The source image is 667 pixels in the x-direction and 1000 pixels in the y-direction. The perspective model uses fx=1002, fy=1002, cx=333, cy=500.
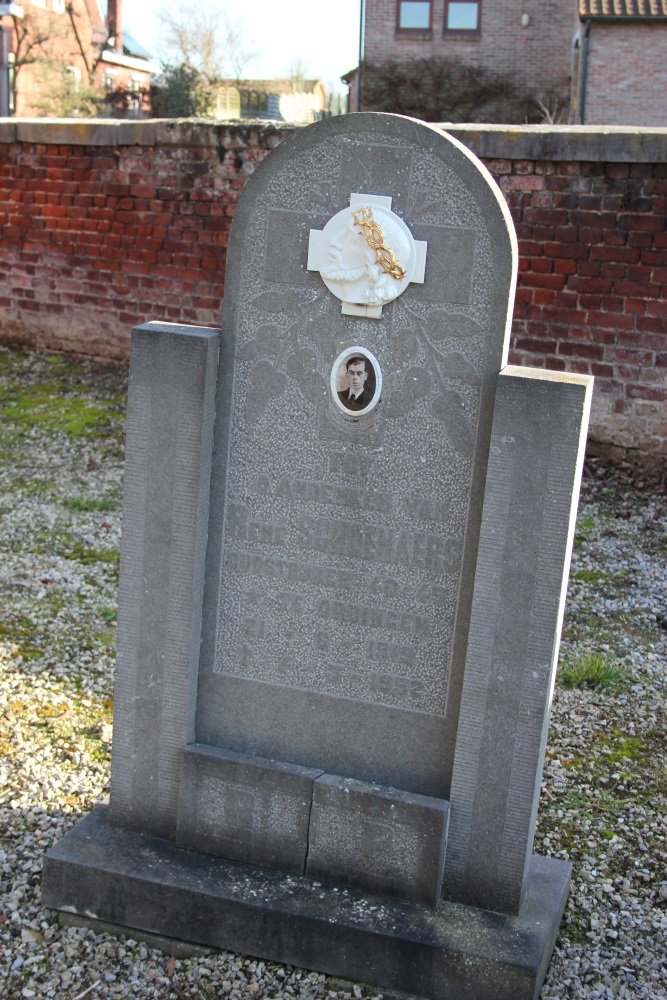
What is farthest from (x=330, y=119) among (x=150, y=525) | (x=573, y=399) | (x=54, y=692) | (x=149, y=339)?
(x=54, y=692)

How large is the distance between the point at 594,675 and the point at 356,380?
2311 mm

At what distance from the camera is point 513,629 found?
273 centimetres

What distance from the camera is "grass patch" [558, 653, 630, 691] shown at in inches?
176

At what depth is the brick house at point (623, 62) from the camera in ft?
69.6

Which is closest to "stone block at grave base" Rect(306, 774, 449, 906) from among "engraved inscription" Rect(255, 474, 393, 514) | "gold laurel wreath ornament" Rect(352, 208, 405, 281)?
"engraved inscription" Rect(255, 474, 393, 514)

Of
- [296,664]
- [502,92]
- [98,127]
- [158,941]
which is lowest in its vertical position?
[158,941]

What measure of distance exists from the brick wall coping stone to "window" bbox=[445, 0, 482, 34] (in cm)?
1688

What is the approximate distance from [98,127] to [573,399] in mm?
7199

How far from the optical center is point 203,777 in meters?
3.03

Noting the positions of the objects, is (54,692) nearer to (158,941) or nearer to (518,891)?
(158,941)

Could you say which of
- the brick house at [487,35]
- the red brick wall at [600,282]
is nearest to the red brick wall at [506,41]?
the brick house at [487,35]

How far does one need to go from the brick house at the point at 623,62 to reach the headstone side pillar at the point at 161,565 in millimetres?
21033

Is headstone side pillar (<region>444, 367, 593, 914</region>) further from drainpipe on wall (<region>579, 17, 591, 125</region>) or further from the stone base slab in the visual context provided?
drainpipe on wall (<region>579, 17, 591, 125</region>)

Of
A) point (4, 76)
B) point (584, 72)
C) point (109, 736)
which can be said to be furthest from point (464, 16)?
point (109, 736)
